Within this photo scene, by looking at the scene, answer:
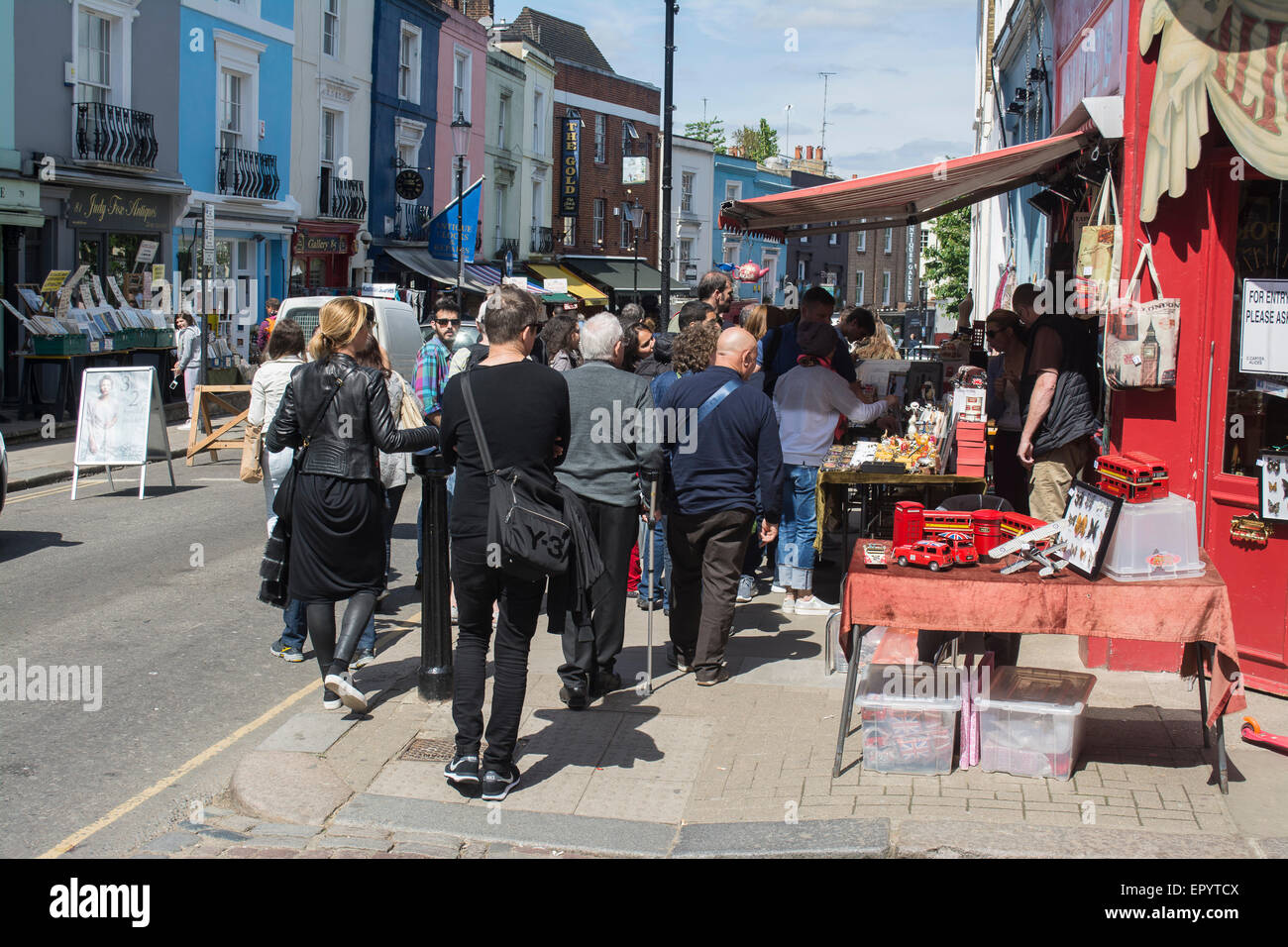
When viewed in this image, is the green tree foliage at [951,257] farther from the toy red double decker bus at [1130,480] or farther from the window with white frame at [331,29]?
the toy red double decker bus at [1130,480]

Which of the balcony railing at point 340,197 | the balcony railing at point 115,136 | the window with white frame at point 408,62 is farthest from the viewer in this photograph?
the window with white frame at point 408,62

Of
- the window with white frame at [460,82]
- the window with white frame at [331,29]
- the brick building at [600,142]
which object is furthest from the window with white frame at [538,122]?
the window with white frame at [331,29]

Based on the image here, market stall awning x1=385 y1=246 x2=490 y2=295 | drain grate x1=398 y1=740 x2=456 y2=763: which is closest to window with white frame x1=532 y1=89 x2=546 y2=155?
market stall awning x1=385 y1=246 x2=490 y2=295

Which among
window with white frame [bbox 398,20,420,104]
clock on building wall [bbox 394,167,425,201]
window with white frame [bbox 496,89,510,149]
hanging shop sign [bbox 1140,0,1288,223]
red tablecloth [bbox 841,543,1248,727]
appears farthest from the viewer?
window with white frame [bbox 496,89,510,149]

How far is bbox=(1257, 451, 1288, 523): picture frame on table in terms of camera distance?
5969 millimetres

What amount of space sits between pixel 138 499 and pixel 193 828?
8657 millimetres

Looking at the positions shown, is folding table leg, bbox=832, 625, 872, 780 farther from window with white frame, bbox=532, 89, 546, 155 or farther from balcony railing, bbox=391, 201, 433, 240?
window with white frame, bbox=532, 89, 546, 155

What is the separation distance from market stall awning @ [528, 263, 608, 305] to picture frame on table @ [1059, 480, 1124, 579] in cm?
3640

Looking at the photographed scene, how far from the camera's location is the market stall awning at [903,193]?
7.32 metres

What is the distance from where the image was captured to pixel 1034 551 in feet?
17.1

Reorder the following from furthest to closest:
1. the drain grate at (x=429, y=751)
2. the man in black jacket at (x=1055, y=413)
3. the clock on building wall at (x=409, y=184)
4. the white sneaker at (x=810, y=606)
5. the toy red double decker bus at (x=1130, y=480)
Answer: the clock on building wall at (x=409, y=184) < the white sneaker at (x=810, y=606) < the man in black jacket at (x=1055, y=413) < the drain grate at (x=429, y=751) < the toy red double decker bus at (x=1130, y=480)

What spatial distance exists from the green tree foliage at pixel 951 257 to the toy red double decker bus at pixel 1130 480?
20.9m

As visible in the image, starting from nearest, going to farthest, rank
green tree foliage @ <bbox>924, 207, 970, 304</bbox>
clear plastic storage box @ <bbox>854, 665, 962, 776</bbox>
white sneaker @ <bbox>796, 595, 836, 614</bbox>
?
clear plastic storage box @ <bbox>854, 665, 962, 776</bbox> < white sneaker @ <bbox>796, 595, 836, 614</bbox> < green tree foliage @ <bbox>924, 207, 970, 304</bbox>

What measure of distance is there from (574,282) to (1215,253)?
124 ft
